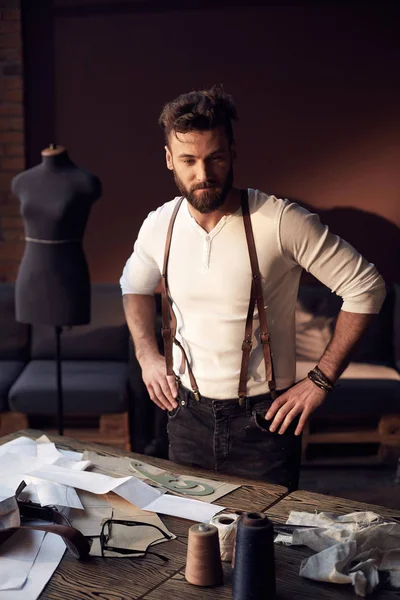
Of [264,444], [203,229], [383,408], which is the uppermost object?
[203,229]

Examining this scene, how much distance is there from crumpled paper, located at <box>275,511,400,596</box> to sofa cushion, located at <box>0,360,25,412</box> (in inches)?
112

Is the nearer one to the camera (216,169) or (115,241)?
(216,169)

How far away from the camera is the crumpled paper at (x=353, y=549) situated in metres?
1.65

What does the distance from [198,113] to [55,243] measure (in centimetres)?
165

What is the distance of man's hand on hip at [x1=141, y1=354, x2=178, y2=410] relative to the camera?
2.47 metres

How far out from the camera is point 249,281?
7.69 feet

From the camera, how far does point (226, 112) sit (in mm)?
2348

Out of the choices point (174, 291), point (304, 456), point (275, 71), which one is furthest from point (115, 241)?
point (174, 291)

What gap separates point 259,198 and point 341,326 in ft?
1.39

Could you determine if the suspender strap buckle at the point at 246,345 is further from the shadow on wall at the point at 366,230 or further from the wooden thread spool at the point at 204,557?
the shadow on wall at the point at 366,230

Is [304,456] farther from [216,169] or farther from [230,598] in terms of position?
[230,598]

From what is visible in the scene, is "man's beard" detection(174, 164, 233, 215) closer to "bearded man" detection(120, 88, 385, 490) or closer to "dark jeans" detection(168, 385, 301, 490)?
"bearded man" detection(120, 88, 385, 490)

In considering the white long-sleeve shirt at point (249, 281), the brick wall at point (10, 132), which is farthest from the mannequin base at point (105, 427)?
the white long-sleeve shirt at point (249, 281)

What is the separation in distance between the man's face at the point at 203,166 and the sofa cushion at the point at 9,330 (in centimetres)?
288
